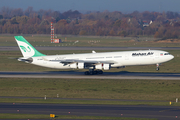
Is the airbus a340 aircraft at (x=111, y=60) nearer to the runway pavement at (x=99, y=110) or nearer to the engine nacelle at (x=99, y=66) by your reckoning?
the engine nacelle at (x=99, y=66)

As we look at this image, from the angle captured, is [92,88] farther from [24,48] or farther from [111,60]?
[24,48]

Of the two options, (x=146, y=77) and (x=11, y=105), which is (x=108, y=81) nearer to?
(x=146, y=77)

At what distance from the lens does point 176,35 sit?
531 ft

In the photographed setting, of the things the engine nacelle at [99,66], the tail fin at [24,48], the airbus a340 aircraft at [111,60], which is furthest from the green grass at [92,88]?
the tail fin at [24,48]

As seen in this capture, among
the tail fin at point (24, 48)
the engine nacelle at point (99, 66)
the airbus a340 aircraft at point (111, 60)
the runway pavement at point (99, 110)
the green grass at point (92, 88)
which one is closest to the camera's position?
the runway pavement at point (99, 110)

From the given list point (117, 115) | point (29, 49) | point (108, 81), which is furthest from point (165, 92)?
point (29, 49)

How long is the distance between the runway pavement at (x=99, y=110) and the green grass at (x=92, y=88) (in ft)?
22.7

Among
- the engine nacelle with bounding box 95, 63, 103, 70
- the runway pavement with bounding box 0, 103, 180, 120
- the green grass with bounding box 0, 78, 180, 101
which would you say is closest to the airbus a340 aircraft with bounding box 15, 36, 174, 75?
the engine nacelle with bounding box 95, 63, 103, 70

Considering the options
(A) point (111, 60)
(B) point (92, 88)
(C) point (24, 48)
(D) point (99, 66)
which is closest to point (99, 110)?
(B) point (92, 88)

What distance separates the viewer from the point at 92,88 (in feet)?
141

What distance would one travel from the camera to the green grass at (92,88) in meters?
38.2

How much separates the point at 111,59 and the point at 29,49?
1670cm

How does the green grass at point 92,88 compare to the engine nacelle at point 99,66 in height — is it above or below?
below

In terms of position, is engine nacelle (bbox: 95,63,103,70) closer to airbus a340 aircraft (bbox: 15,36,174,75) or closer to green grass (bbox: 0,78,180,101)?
airbus a340 aircraft (bbox: 15,36,174,75)
